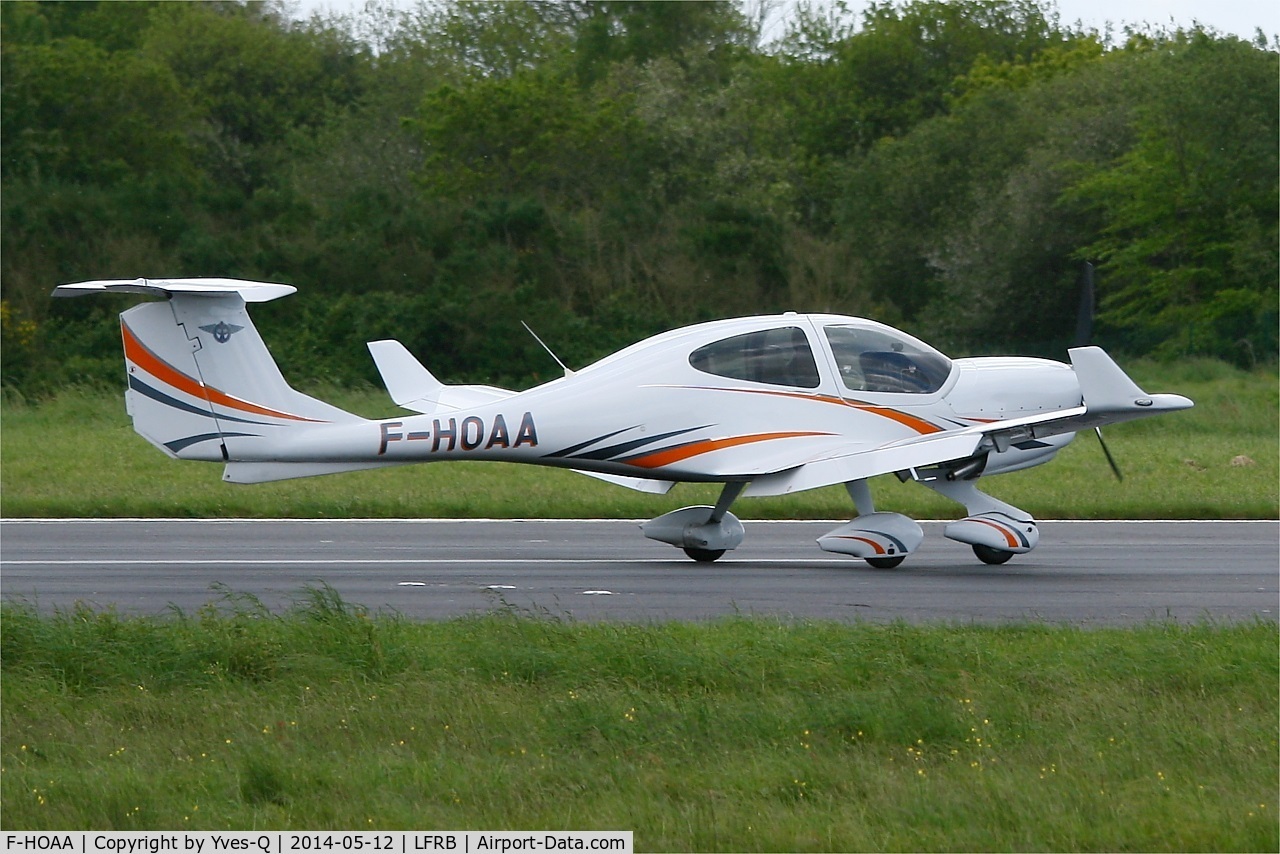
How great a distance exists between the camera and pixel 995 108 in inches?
1959

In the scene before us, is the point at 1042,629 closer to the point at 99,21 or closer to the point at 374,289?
the point at 374,289

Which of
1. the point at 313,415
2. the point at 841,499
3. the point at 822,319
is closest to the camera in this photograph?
the point at 313,415

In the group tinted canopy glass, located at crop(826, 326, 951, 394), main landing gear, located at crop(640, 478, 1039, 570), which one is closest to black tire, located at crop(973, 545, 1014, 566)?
main landing gear, located at crop(640, 478, 1039, 570)

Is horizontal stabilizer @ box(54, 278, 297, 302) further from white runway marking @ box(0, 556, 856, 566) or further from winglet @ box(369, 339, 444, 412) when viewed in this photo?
white runway marking @ box(0, 556, 856, 566)

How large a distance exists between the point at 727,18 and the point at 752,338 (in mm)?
56518

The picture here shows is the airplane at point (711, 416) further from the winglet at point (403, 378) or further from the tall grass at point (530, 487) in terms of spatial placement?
the tall grass at point (530, 487)

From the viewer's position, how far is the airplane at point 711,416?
41.9ft

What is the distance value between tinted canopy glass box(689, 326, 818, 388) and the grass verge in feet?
13.0

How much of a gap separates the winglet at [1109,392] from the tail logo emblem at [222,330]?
7081mm

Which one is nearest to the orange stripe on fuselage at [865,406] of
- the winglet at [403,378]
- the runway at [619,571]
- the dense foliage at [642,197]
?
the runway at [619,571]

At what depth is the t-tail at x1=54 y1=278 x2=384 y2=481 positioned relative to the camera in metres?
12.7

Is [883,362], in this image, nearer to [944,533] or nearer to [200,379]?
[944,533]

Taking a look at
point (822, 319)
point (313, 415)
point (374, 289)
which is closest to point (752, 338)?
point (822, 319)

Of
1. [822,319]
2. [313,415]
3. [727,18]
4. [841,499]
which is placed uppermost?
[727,18]
